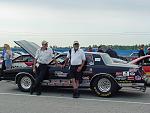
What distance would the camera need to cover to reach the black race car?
10.3 m

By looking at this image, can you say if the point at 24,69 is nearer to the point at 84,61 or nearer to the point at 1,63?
the point at 84,61

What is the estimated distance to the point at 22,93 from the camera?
36.3 ft

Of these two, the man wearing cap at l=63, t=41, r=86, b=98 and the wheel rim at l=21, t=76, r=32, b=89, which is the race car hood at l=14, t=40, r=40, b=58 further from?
the man wearing cap at l=63, t=41, r=86, b=98

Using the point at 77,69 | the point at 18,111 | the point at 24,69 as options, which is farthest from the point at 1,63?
the point at 18,111

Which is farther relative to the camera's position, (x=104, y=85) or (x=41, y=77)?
(x=41, y=77)

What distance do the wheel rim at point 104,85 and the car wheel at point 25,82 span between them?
2285mm

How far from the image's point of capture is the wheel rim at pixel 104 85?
10.4 metres

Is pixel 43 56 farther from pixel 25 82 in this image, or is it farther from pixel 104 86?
pixel 104 86

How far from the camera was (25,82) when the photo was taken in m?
11.4

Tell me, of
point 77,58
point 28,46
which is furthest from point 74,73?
point 28,46

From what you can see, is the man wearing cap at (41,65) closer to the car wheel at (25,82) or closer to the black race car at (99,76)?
the black race car at (99,76)

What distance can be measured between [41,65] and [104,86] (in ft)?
6.66

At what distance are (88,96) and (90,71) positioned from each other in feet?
2.44

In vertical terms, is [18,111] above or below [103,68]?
below
